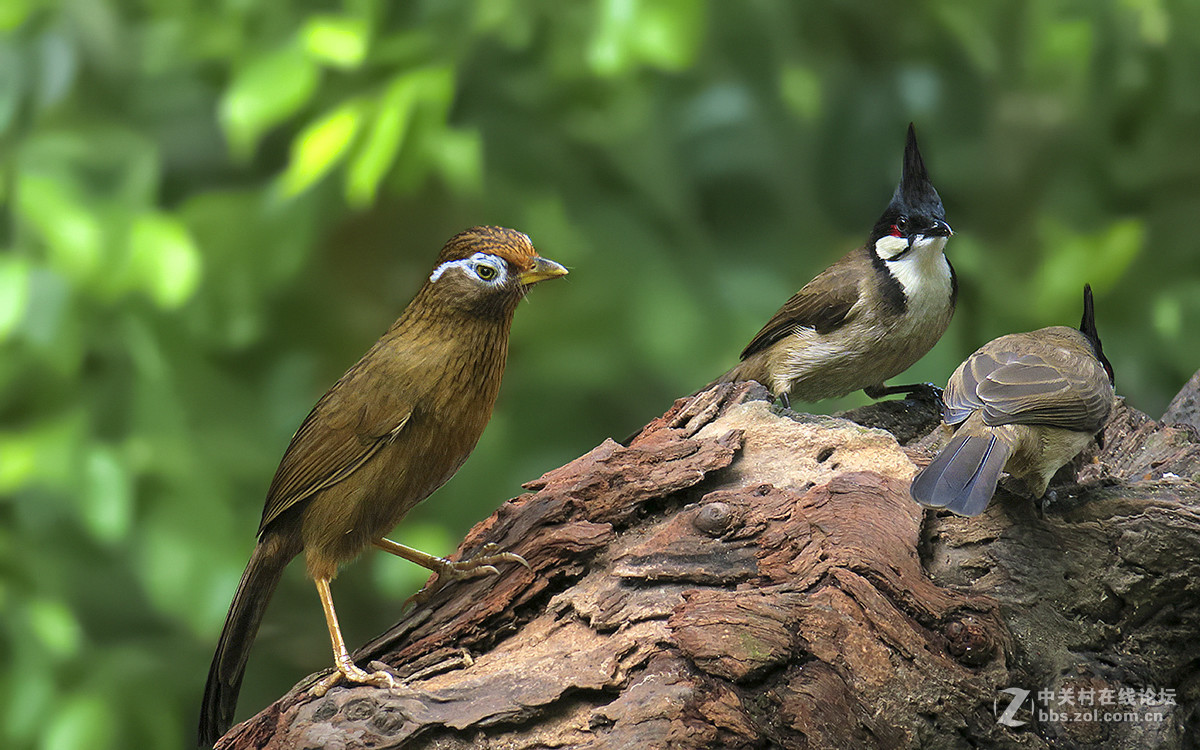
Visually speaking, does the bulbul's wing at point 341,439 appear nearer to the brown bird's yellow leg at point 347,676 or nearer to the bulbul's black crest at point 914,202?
the brown bird's yellow leg at point 347,676

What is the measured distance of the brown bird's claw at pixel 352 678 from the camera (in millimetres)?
1992

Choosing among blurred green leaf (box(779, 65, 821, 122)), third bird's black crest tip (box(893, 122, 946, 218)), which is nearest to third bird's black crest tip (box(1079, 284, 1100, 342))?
third bird's black crest tip (box(893, 122, 946, 218))

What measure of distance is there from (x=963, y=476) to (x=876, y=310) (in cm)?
106

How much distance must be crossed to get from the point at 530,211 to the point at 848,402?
150 centimetres

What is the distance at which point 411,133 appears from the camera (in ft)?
12.6

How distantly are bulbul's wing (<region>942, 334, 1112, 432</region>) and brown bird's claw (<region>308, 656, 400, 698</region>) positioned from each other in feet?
4.20

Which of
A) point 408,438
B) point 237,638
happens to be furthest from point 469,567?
point 237,638

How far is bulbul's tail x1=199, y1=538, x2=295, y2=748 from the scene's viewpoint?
7.45 feet

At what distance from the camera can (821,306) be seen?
313 cm

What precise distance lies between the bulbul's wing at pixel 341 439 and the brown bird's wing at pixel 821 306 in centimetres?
137

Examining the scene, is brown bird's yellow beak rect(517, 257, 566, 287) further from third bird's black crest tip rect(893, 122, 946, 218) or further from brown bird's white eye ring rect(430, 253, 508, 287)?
third bird's black crest tip rect(893, 122, 946, 218)

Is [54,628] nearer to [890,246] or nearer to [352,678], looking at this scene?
[352,678]
